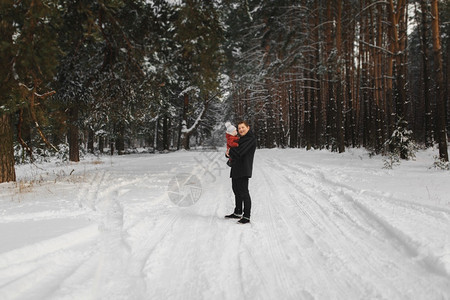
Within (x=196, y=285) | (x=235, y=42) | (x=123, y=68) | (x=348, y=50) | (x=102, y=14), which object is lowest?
(x=196, y=285)

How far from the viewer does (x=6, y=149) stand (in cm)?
855

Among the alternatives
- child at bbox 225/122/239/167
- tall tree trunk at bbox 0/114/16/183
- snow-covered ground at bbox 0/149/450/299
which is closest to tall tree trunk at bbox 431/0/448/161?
snow-covered ground at bbox 0/149/450/299

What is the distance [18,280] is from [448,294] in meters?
4.10

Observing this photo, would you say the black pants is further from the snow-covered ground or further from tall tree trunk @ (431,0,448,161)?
tall tree trunk @ (431,0,448,161)

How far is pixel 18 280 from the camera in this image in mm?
2875

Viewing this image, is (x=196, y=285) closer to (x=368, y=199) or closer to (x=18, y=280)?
(x=18, y=280)

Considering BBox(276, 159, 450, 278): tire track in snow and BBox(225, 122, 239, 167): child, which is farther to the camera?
BBox(225, 122, 239, 167): child

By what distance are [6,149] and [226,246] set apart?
823cm

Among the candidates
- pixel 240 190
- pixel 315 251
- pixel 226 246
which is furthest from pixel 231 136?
pixel 315 251

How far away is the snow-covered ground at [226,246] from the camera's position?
2.77 metres

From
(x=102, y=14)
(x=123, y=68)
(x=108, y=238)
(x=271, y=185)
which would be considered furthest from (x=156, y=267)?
(x=123, y=68)

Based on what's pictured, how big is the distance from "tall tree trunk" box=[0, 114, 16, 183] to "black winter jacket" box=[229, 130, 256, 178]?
24.5 ft

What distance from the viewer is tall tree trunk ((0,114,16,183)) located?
8.45 meters

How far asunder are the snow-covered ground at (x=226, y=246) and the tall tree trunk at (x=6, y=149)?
2135 millimetres
